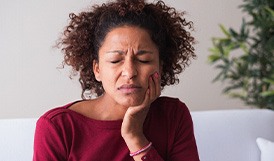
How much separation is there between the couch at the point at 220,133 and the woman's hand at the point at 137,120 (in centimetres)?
65

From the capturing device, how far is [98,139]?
4.59 ft

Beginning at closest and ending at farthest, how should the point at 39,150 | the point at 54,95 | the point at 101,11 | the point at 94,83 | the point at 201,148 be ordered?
the point at 39,150 < the point at 101,11 < the point at 94,83 < the point at 201,148 < the point at 54,95

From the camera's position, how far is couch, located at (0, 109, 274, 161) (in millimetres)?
1912

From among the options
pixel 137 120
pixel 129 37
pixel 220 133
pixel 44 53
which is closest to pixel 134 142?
pixel 137 120

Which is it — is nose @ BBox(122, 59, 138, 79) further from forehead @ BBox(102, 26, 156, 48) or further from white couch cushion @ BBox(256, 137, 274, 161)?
white couch cushion @ BBox(256, 137, 274, 161)

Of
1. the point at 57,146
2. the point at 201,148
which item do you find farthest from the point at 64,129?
the point at 201,148

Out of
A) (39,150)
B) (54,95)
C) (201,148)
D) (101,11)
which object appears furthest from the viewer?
(54,95)

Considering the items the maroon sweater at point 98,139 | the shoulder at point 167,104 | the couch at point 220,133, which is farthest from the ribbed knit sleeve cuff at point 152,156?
the couch at point 220,133

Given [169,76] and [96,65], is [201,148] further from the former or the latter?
[96,65]

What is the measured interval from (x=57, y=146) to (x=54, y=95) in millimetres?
916

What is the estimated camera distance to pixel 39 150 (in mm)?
1350

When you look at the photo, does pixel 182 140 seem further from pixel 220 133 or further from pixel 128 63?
pixel 220 133

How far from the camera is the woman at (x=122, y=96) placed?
1.31 meters

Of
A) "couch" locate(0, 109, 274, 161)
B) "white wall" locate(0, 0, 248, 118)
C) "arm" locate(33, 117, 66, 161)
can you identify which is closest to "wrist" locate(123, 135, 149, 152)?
"arm" locate(33, 117, 66, 161)
